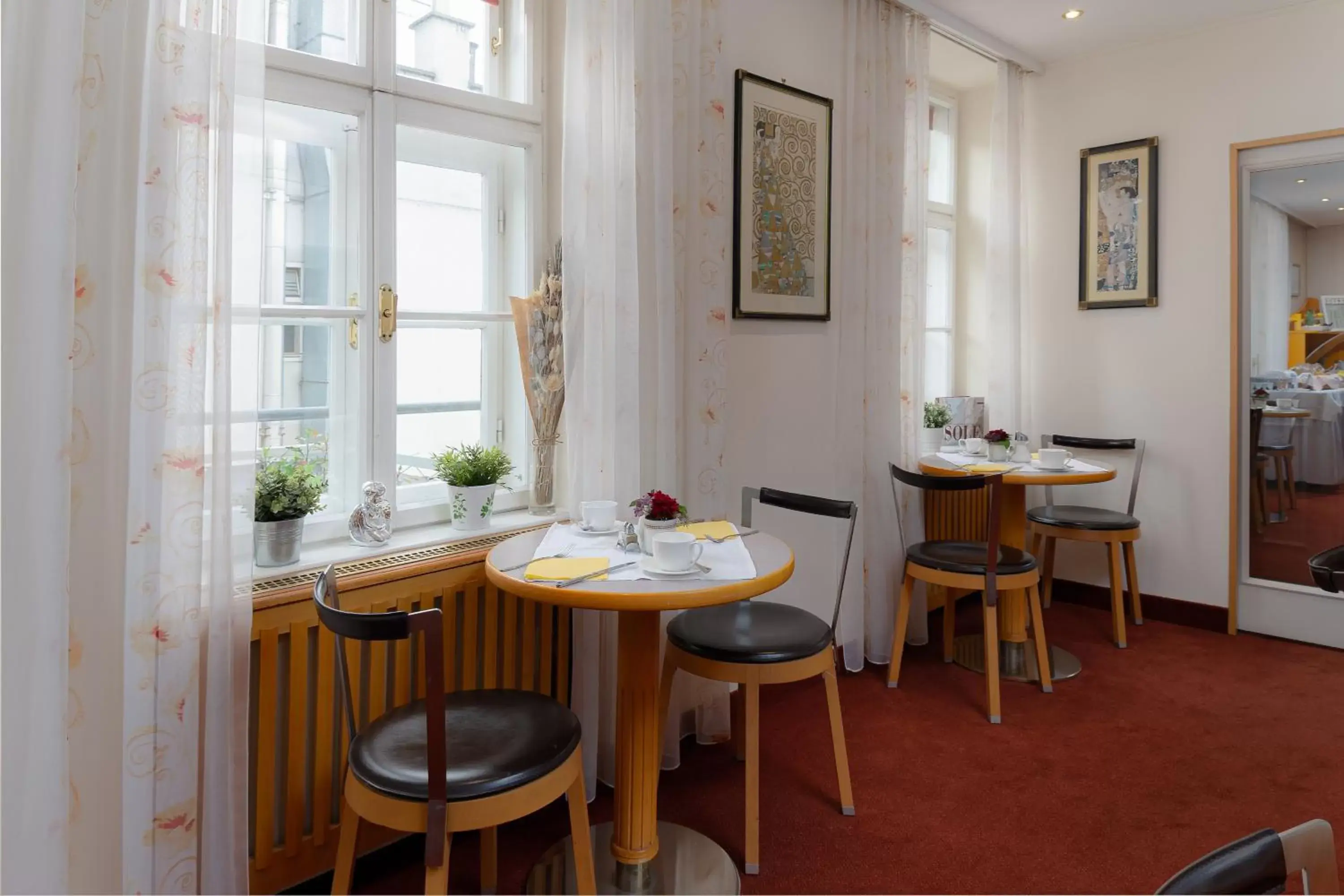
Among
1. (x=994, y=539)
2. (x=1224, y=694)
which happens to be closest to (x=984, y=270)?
(x=994, y=539)

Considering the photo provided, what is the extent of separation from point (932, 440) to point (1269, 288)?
1.58m

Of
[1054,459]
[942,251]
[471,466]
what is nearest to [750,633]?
[471,466]

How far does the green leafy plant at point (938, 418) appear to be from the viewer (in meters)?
4.15

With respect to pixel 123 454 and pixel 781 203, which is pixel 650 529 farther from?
pixel 781 203

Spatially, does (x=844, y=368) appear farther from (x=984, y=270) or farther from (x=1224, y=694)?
(x=1224, y=694)

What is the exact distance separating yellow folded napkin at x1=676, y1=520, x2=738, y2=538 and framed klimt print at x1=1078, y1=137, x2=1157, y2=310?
2.91 metres

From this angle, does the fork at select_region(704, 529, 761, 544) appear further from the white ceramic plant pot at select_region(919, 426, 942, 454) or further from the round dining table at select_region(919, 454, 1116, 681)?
the white ceramic plant pot at select_region(919, 426, 942, 454)

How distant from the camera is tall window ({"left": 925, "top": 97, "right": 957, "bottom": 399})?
14.7 feet

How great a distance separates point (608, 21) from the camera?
2.38 meters

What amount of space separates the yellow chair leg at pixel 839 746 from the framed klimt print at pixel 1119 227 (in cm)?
291

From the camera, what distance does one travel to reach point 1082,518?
3.85 meters

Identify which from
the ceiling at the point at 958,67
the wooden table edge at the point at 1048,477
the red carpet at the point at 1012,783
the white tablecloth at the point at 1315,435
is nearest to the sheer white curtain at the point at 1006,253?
the ceiling at the point at 958,67

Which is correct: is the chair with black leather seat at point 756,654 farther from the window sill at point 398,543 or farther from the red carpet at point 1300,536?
the red carpet at point 1300,536

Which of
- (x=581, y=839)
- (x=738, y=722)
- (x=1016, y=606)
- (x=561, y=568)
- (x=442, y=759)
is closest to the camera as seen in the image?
(x=442, y=759)
